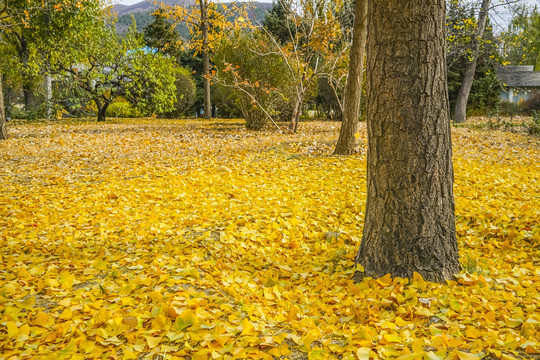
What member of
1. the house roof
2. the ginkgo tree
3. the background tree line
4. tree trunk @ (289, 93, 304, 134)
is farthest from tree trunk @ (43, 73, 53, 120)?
the house roof

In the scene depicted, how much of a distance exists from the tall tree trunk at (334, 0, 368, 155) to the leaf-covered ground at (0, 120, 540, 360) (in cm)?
129

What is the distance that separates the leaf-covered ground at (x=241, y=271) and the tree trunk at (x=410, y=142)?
22 cm

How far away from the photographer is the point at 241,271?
3.12 m

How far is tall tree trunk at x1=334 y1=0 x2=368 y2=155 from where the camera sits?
7.23 m

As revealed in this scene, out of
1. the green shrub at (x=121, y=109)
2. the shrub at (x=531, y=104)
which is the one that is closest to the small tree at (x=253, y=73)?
the green shrub at (x=121, y=109)

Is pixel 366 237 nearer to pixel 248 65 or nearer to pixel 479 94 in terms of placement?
pixel 248 65

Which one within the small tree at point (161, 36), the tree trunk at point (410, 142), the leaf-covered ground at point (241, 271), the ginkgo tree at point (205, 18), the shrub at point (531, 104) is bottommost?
the leaf-covered ground at point (241, 271)

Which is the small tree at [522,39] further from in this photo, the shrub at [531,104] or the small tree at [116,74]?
the small tree at [116,74]

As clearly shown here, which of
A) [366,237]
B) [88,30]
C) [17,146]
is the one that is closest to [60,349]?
[366,237]

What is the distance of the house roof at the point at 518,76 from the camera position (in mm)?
23797

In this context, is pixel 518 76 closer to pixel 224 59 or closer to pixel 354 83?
pixel 224 59

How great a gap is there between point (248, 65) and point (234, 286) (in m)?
→ 10.2

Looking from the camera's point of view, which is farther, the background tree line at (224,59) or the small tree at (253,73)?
the small tree at (253,73)

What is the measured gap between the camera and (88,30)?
16000mm
